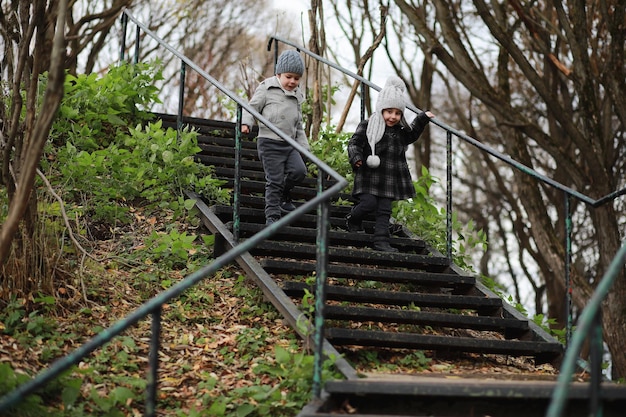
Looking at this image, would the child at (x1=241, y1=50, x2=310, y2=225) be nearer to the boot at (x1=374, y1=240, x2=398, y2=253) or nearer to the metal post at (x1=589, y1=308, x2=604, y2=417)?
the boot at (x1=374, y1=240, x2=398, y2=253)

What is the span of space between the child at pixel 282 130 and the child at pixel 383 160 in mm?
503

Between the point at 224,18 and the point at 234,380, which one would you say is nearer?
the point at 234,380

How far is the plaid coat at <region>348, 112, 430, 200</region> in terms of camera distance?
641cm

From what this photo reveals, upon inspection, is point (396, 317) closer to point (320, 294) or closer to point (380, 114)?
point (320, 294)

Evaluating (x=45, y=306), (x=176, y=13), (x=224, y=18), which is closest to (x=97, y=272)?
(x=45, y=306)

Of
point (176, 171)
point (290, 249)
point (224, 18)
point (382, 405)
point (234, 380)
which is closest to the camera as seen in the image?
point (382, 405)

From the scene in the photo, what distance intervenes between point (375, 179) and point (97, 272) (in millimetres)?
2273

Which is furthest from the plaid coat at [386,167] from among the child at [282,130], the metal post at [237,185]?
→ the metal post at [237,185]

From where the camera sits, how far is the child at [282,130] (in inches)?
252

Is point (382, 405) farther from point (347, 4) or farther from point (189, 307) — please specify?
point (347, 4)

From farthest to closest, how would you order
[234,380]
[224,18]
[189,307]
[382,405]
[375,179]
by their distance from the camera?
[224,18]
[375,179]
[189,307]
[234,380]
[382,405]

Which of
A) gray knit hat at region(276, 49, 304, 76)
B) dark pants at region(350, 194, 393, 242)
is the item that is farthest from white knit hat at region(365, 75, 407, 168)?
gray knit hat at region(276, 49, 304, 76)

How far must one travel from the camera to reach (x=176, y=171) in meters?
7.01

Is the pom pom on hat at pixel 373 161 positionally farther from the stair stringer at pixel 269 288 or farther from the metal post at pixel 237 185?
the stair stringer at pixel 269 288
